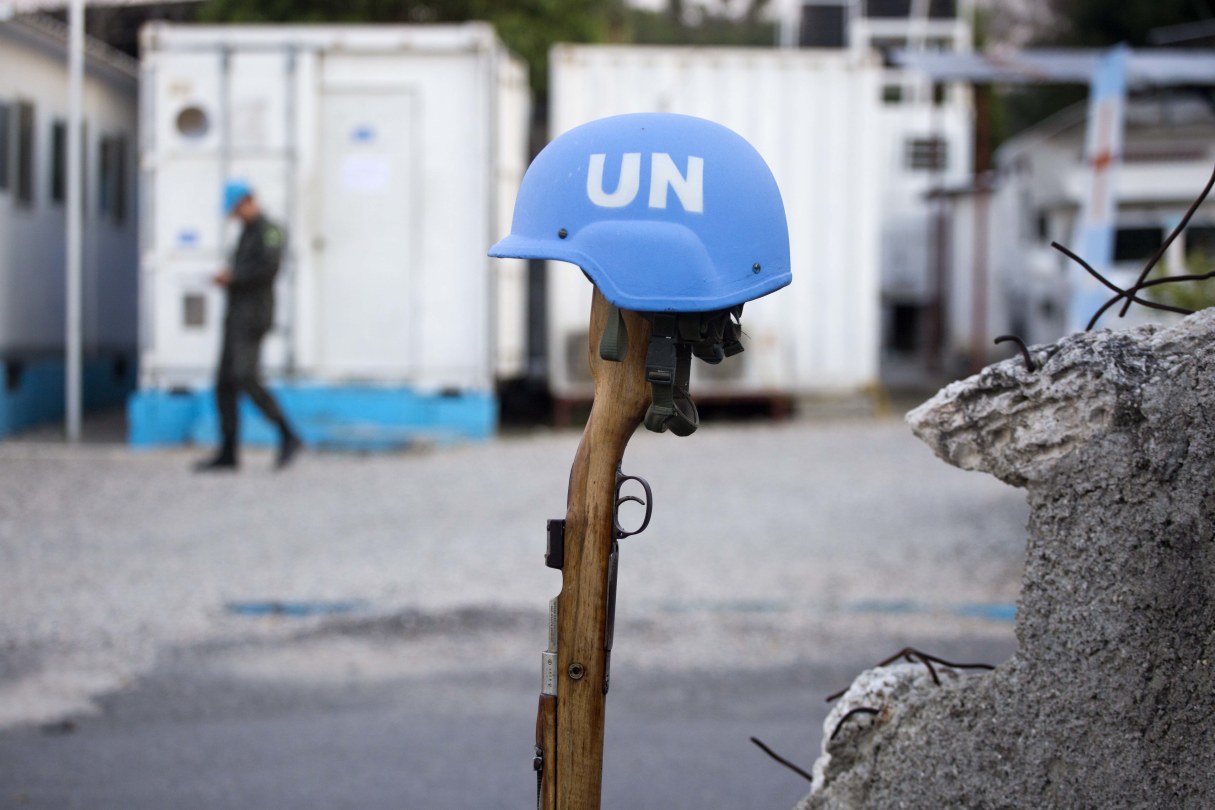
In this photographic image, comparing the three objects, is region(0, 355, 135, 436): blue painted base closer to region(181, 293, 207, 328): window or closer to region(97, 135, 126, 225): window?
region(97, 135, 126, 225): window

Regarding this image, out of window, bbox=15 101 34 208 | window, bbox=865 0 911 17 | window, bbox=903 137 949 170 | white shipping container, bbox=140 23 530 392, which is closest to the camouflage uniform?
white shipping container, bbox=140 23 530 392

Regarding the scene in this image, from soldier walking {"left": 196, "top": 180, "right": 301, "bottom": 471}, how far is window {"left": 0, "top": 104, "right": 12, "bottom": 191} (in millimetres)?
3623

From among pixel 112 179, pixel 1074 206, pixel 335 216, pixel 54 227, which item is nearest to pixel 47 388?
pixel 54 227

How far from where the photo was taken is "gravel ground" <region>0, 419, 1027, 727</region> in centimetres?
586

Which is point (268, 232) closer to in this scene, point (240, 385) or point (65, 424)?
point (240, 385)

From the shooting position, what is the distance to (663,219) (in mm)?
2107

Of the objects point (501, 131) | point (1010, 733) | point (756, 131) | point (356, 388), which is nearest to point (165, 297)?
point (356, 388)

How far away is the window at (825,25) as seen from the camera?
41.3 metres

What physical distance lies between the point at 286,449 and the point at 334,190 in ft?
8.64

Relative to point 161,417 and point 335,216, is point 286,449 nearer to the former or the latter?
point 161,417

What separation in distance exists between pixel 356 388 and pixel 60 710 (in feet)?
23.1

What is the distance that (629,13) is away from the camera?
40.6m

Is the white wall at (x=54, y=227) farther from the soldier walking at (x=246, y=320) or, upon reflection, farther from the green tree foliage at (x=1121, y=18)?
the green tree foliage at (x=1121, y=18)

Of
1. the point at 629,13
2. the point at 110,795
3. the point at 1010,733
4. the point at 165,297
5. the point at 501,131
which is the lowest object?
the point at 110,795
